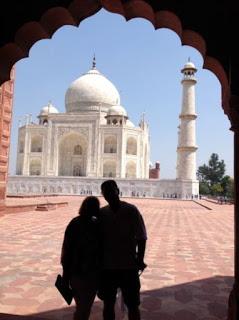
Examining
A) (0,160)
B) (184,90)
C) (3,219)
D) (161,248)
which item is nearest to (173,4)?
(161,248)

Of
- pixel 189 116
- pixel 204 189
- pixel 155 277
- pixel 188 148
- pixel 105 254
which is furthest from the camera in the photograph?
pixel 204 189

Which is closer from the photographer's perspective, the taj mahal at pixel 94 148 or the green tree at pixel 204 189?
the taj mahal at pixel 94 148

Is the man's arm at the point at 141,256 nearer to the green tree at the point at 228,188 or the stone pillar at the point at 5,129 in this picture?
the stone pillar at the point at 5,129

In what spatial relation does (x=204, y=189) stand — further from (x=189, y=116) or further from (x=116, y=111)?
(x=189, y=116)

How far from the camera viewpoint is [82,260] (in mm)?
2334

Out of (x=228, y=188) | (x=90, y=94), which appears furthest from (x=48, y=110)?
(x=228, y=188)

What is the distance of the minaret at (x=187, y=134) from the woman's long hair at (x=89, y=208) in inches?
1171

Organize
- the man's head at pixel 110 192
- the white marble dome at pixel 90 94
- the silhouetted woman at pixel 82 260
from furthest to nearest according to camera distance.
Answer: the white marble dome at pixel 90 94, the man's head at pixel 110 192, the silhouetted woman at pixel 82 260

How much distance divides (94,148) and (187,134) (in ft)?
31.7

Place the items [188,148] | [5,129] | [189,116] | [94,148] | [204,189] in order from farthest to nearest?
1. [204,189]
2. [94,148]
3. [188,148]
4. [189,116]
5. [5,129]

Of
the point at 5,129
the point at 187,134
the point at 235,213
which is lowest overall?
the point at 235,213

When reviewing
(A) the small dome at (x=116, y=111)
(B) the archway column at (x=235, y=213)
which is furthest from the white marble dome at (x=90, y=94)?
(B) the archway column at (x=235, y=213)

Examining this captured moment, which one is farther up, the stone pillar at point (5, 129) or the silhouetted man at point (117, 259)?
the stone pillar at point (5, 129)

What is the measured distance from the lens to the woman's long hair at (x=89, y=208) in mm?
2371
